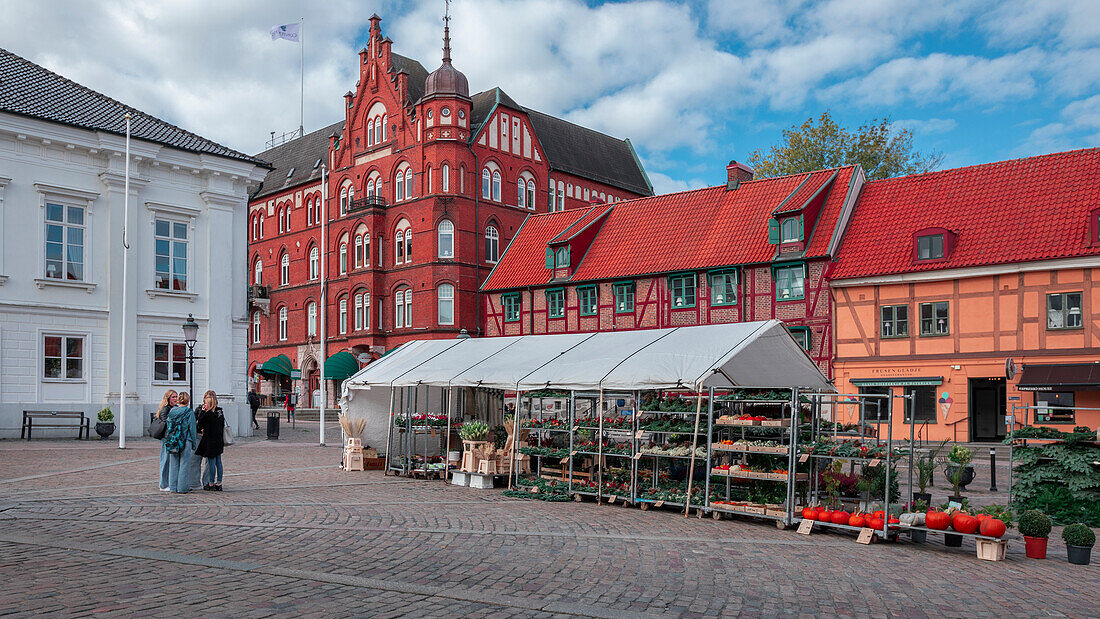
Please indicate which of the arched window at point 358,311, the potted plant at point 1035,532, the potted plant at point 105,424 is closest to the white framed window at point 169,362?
the potted plant at point 105,424

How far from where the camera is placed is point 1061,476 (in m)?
Result: 13.3

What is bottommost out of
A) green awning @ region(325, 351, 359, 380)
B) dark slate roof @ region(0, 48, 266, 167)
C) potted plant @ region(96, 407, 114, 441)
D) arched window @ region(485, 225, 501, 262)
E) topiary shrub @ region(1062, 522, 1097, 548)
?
potted plant @ region(96, 407, 114, 441)

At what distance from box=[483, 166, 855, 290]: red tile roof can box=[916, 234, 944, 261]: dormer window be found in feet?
11.0

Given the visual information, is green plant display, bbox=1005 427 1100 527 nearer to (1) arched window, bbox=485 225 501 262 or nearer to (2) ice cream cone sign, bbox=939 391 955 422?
(2) ice cream cone sign, bbox=939 391 955 422

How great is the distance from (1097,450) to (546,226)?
1336 inches

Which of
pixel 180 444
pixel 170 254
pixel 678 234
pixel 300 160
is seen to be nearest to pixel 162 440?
pixel 180 444

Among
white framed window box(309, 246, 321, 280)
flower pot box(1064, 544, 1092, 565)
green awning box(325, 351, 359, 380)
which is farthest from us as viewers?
white framed window box(309, 246, 321, 280)

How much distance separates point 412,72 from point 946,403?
35485mm

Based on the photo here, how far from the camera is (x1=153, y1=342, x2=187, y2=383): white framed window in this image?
1146 inches

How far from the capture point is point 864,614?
763 cm

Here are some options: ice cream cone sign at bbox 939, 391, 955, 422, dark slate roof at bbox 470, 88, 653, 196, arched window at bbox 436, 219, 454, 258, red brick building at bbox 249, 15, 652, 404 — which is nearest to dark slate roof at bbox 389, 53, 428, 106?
red brick building at bbox 249, 15, 652, 404

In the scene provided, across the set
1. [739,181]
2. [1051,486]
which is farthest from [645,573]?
[739,181]

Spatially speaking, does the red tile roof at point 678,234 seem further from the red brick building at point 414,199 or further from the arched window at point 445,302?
the red brick building at point 414,199

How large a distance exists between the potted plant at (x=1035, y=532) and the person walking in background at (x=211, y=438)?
1179cm
